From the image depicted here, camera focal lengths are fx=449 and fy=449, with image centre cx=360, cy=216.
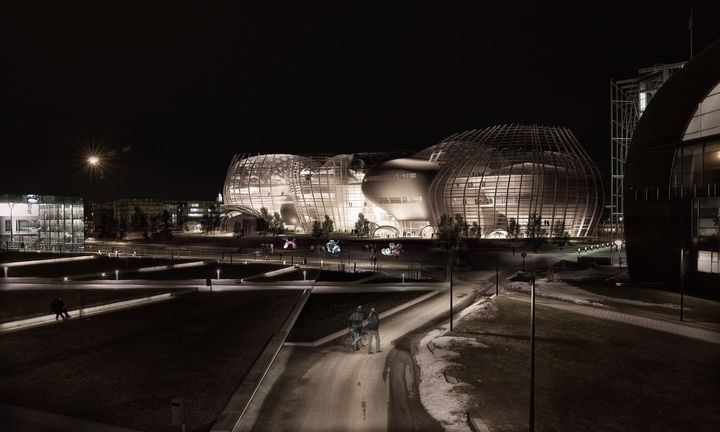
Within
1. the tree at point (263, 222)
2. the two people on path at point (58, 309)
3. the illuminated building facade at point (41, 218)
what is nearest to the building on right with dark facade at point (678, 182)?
the two people on path at point (58, 309)

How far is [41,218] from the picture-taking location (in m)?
78.8

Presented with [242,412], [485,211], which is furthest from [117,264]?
[485,211]

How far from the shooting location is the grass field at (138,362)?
1340 cm

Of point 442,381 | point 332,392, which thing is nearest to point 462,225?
point 442,381

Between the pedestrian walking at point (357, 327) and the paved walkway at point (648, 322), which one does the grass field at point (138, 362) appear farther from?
the paved walkway at point (648, 322)

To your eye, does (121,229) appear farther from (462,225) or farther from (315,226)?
(462,225)

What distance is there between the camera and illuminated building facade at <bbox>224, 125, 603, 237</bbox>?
8294cm

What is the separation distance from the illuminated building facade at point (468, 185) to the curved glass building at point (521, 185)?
0.60 feet

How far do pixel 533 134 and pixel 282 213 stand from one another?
232 ft

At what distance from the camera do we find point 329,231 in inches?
4134

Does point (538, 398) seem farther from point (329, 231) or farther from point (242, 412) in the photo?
point (329, 231)

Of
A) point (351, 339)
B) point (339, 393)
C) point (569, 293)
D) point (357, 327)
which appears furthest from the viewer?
point (569, 293)

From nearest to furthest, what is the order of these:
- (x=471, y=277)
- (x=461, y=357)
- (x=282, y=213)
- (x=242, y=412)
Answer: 1. (x=242, y=412)
2. (x=461, y=357)
3. (x=471, y=277)
4. (x=282, y=213)

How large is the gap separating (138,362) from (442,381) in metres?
11.6
